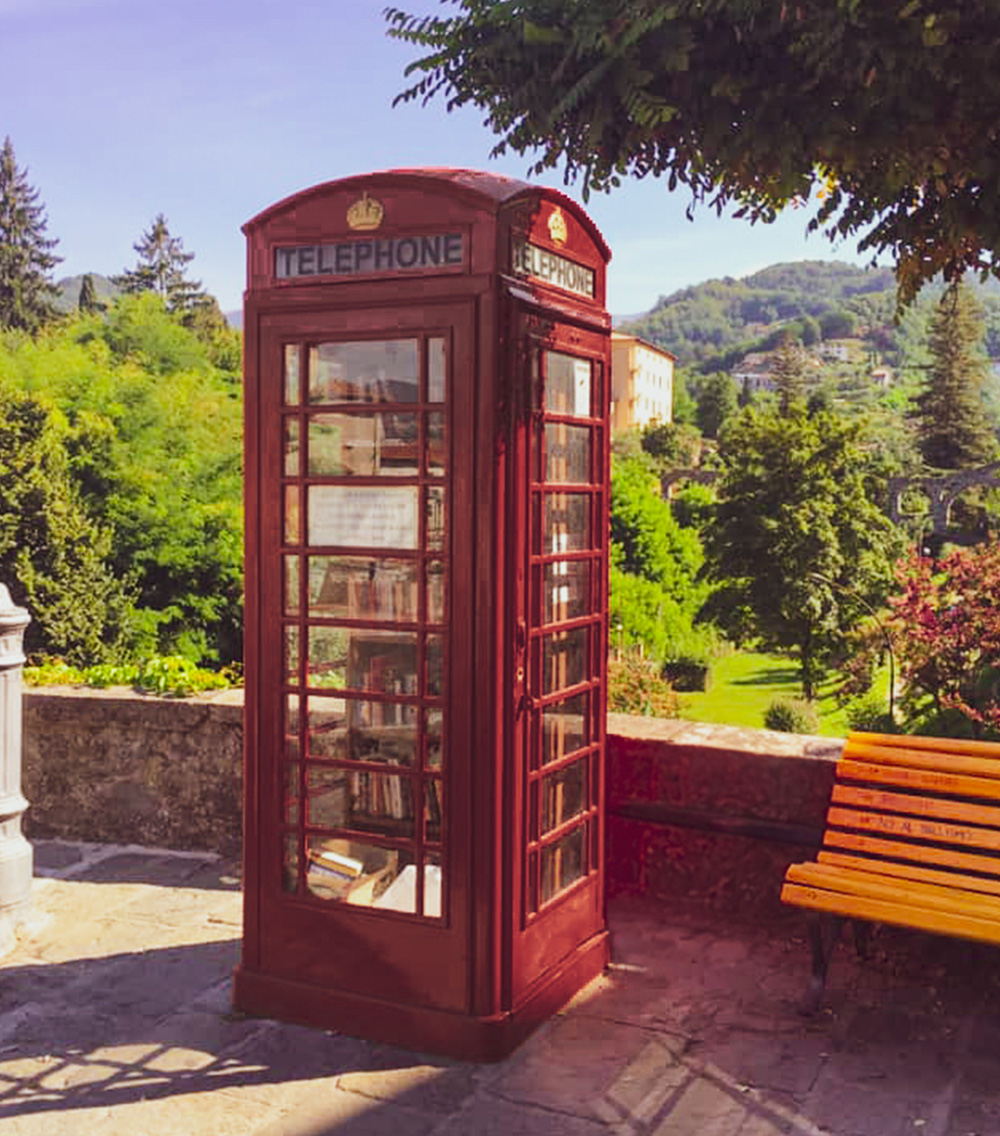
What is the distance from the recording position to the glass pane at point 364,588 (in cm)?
417

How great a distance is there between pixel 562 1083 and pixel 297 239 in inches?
114

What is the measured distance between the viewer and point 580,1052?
417cm

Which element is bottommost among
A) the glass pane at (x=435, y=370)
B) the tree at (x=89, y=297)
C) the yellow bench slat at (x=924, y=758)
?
the yellow bench slat at (x=924, y=758)

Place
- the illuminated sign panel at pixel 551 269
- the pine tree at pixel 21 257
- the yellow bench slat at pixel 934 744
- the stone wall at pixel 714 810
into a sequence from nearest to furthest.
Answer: the illuminated sign panel at pixel 551 269 < the yellow bench slat at pixel 934 744 < the stone wall at pixel 714 810 < the pine tree at pixel 21 257

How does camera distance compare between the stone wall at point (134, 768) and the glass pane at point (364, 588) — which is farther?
the stone wall at point (134, 768)

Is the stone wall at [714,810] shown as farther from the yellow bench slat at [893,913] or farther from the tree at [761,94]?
the tree at [761,94]

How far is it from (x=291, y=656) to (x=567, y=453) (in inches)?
47.7

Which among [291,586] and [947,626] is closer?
[291,586]

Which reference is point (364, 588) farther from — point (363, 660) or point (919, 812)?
point (919, 812)

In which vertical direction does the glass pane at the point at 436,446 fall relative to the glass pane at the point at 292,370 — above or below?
below

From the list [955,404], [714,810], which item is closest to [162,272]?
[955,404]

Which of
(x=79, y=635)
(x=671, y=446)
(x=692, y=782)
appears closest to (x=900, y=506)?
(x=671, y=446)

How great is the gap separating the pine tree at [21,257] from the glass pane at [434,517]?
209 ft

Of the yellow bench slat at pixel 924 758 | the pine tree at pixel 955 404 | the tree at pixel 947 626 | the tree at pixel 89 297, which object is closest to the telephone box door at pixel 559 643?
the yellow bench slat at pixel 924 758
